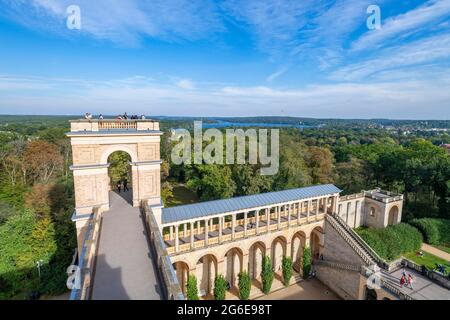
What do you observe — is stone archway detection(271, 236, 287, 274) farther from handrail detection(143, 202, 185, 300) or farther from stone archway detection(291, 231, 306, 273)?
handrail detection(143, 202, 185, 300)

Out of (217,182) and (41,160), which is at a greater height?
(41,160)

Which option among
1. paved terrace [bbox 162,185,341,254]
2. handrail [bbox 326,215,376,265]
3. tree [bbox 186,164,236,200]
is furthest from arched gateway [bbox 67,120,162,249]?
handrail [bbox 326,215,376,265]

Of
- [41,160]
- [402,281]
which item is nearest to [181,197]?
[41,160]

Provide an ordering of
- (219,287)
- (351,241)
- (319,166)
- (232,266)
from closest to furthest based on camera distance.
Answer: (219,287) < (351,241) < (232,266) < (319,166)

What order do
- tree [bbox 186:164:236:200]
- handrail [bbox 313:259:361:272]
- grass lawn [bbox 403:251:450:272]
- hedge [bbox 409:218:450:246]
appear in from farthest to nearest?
tree [bbox 186:164:236:200], hedge [bbox 409:218:450:246], grass lawn [bbox 403:251:450:272], handrail [bbox 313:259:361:272]

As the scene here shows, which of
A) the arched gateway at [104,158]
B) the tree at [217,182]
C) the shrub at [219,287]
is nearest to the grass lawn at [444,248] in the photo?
the tree at [217,182]

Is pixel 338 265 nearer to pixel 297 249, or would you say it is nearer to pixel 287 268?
pixel 287 268

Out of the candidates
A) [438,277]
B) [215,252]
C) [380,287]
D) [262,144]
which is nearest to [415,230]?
[438,277]
